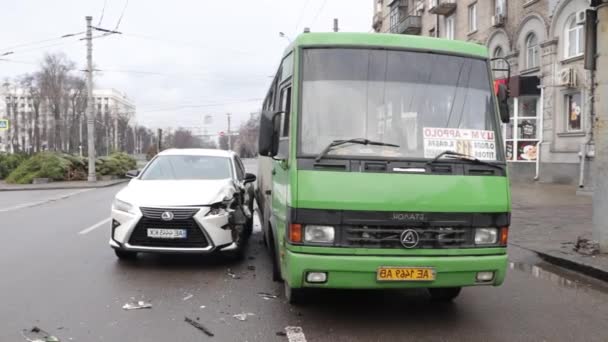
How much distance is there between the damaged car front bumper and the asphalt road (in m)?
0.33

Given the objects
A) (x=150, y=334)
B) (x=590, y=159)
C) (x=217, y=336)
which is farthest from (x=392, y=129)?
(x=590, y=159)

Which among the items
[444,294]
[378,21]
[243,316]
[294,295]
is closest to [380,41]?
[294,295]

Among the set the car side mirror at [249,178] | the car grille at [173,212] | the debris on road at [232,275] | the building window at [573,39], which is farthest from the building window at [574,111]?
the car grille at [173,212]

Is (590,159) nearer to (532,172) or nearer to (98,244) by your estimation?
(532,172)

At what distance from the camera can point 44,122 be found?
276 ft

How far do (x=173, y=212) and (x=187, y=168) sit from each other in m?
1.80

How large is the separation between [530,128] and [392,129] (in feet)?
64.4

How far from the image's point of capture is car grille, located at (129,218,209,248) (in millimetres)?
6832

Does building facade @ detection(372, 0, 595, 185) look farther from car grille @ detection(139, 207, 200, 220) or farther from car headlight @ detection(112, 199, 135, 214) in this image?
car headlight @ detection(112, 199, 135, 214)

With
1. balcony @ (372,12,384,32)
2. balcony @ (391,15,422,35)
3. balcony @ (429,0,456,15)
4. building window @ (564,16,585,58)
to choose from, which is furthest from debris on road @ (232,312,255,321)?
balcony @ (372,12,384,32)

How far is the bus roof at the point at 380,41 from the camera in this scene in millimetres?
5062

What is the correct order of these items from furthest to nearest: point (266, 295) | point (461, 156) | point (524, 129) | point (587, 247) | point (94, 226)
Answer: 1. point (524, 129)
2. point (94, 226)
3. point (587, 247)
4. point (266, 295)
5. point (461, 156)

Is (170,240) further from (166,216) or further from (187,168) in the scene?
(187,168)

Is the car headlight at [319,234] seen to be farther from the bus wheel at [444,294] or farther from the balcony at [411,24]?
the balcony at [411,24]
